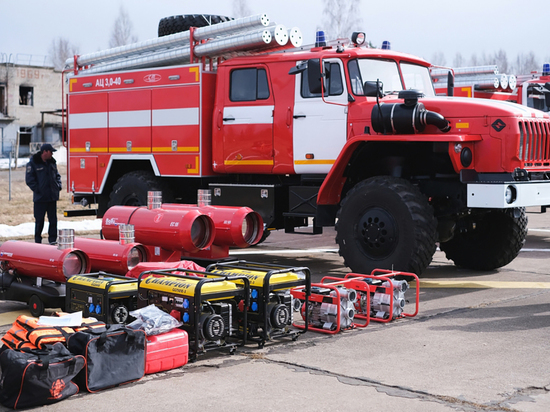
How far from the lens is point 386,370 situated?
5500 mm

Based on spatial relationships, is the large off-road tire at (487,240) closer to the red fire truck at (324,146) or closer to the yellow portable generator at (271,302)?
the red fire truck at (324,146)

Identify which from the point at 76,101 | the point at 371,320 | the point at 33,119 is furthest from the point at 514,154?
the point at 33,119

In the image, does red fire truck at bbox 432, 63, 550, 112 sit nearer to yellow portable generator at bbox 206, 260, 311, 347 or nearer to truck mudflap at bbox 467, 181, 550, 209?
truck mudflap at bbox 467, 181, 550, 209

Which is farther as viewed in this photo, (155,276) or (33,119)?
(33,119)

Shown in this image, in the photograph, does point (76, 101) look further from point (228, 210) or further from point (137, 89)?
point (228, 210)

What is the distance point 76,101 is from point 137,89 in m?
1.63

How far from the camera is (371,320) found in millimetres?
7227

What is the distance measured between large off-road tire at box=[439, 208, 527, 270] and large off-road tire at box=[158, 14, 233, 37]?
5530mm

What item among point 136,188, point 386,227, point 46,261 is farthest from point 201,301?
point 136,188

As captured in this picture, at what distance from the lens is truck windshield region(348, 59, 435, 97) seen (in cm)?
989

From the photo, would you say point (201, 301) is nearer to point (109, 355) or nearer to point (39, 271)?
point (109, 355)

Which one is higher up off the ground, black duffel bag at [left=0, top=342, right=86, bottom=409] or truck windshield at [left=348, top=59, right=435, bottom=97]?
truck windshield at [left=348, top=59, right=435, bottom=97]

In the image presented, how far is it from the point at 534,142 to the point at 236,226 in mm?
3849

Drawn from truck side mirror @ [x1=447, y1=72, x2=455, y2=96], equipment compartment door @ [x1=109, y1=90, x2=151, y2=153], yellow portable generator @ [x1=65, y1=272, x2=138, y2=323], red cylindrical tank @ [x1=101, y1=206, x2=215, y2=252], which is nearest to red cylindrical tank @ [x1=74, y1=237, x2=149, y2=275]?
red cylindrical tank @ [x1=101, y1=206, x2=215, y2=252]
